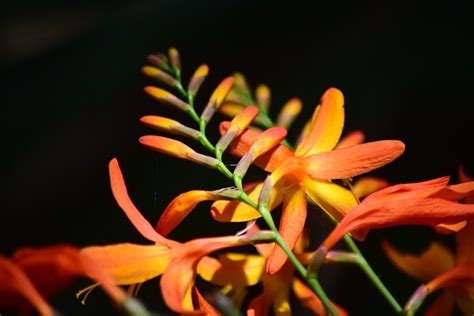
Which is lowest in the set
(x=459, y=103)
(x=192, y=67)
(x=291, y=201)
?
(x=459, y=103)

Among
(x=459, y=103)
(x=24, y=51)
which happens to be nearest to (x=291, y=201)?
(x=459, y=103)

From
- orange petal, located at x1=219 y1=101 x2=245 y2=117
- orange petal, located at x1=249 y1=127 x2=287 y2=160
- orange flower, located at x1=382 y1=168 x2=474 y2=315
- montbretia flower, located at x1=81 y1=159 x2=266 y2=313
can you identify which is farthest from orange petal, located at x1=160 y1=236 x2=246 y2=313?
orange petal, located at x1=219 y1=101 x2=245 y2=117

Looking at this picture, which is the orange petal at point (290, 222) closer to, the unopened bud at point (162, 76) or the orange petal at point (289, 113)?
the unopened bud at point (162, 76)

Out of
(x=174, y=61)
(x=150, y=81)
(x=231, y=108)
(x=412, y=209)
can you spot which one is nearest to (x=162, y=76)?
(x=174, y=61)

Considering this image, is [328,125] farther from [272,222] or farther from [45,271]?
[45,271]

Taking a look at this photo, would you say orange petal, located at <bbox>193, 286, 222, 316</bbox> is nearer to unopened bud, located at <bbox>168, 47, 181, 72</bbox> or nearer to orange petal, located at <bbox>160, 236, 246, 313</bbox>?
orange petal, located at <bbox>160, 236, 246, 313</bbox>

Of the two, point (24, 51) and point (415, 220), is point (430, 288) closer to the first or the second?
Answer: point (415, 220)

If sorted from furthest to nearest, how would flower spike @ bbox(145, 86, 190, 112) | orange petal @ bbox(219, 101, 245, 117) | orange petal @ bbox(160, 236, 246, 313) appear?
orange petal @ bbox(219, 101, 245, 117), flower spike @ bbox(145, 86, 190, 112), orange petal @ bbox(160, 236, 246, 313)
